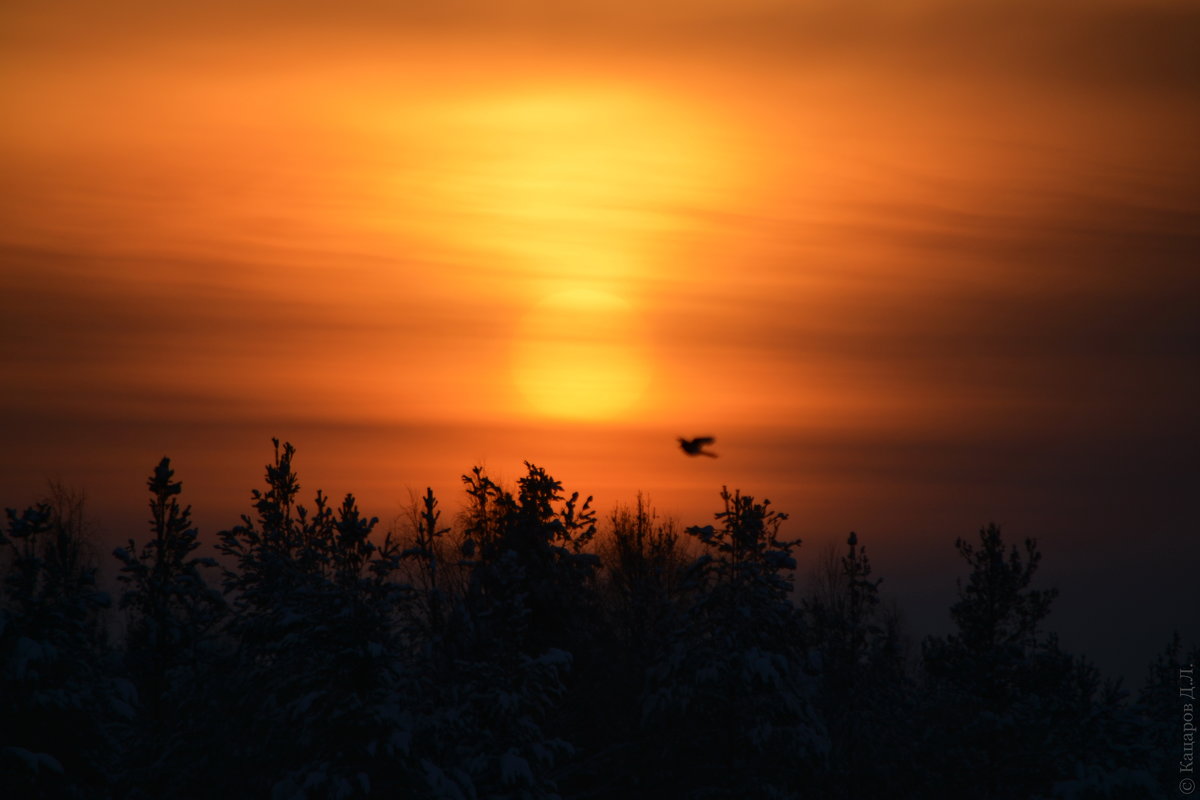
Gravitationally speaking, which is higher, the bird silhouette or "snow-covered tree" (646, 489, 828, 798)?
the bird silhouette

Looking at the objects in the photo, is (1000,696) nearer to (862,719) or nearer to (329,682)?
(862,719)

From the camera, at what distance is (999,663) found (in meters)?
42.1

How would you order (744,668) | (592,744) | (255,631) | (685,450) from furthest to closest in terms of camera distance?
(592,744)
(744,668)
(255,631)
(685,450)

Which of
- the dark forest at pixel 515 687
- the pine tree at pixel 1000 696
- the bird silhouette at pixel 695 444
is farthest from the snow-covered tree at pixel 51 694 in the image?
the pine tree at pixel 1000 696

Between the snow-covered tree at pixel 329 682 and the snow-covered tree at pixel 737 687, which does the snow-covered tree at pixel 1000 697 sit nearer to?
the snow-covered tree at pixel 737 687

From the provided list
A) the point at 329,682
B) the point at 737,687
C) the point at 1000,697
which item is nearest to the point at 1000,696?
the point at 1000,697

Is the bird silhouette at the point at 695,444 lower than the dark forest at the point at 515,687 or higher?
higher

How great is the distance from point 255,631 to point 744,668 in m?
12.3

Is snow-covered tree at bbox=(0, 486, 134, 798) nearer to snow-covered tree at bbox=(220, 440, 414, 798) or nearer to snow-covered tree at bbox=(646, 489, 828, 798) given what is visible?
snow-covered tree at bbox=(220, 440, 414, 798)

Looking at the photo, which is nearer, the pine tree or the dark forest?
the dark forest

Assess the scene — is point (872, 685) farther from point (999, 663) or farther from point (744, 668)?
point (744, 668)

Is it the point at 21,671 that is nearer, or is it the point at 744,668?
the point at 21,671

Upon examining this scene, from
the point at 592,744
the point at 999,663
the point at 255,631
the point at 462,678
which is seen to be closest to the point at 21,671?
the point at 255,631

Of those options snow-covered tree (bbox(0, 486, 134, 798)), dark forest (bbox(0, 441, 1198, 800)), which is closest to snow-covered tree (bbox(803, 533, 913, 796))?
dark forest (bbox(0, 441, 1198, 800))
